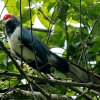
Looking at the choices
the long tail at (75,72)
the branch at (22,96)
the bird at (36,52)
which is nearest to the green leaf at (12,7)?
the bird at (36,52)

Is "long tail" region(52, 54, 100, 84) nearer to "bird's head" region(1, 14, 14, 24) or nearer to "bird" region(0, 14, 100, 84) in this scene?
"bird" region(0, 14, 100, 84)

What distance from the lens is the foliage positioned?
291cm

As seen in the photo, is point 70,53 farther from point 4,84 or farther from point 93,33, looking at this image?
point 4,84

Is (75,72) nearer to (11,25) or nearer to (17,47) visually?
(17,47)

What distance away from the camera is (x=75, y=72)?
2975 millimetres

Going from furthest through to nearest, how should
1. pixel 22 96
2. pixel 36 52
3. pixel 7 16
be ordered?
pixel 7 16 < pixel 36 52 < pixel 22 96

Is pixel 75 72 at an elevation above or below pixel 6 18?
below

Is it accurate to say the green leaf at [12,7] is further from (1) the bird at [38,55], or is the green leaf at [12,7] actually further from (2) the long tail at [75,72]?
(2) the long tail at [75,72]

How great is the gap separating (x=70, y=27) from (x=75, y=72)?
0.49m

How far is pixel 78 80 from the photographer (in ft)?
9.70

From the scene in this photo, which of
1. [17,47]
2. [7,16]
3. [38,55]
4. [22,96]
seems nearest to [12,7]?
[7,16]

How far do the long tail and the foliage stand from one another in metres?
0.06

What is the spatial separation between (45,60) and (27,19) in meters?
0.40

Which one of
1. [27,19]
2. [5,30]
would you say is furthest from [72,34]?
[5,30]
